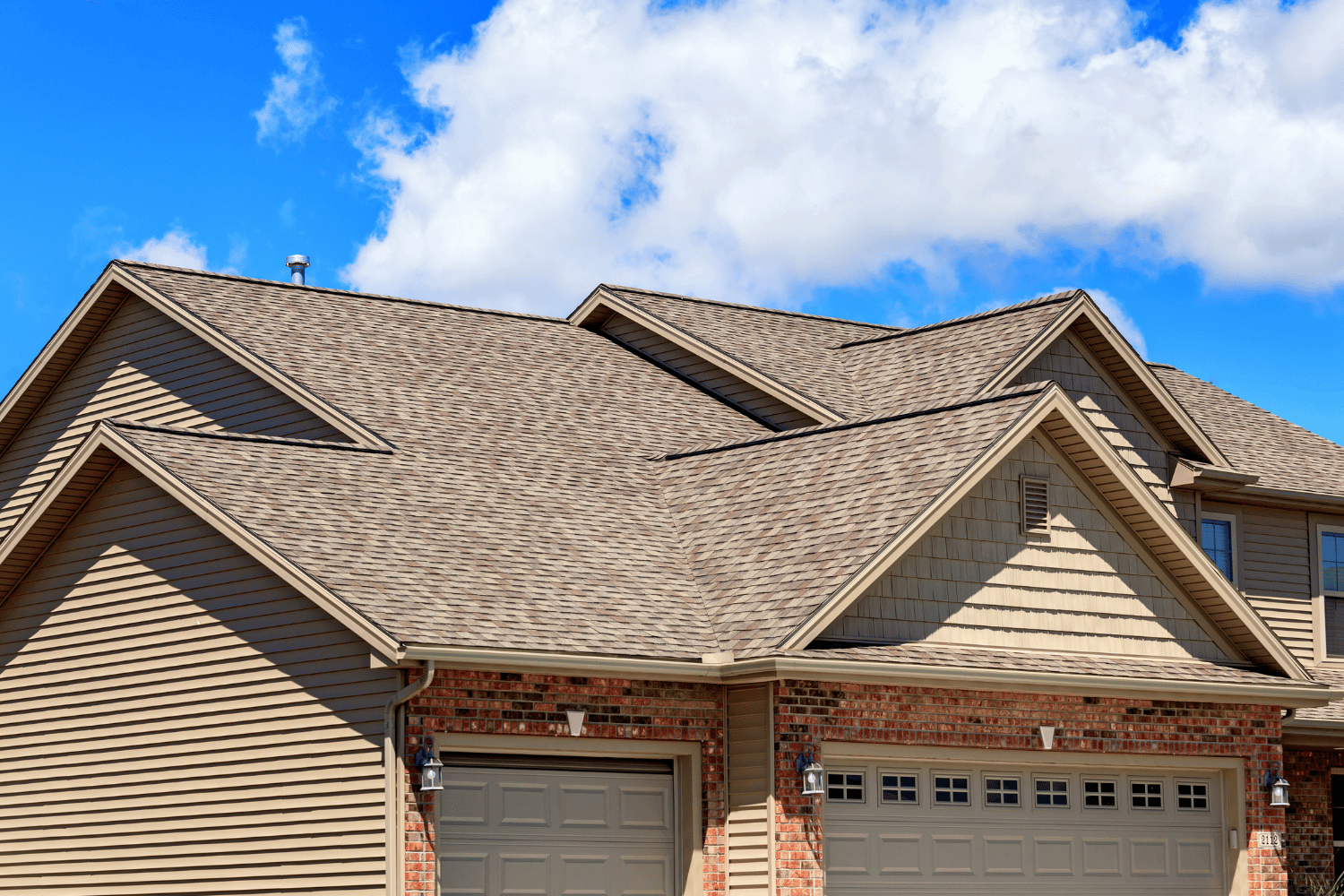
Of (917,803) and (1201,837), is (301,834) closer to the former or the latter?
(917,803)

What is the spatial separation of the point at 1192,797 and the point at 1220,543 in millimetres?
6090

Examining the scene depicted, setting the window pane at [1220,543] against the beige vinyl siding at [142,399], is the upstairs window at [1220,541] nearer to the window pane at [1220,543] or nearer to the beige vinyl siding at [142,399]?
the window pane at [1220,543]

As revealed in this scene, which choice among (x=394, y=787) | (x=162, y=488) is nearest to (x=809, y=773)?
Answer: (x=394, y=787)

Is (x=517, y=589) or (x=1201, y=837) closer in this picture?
(x=517, y=589)

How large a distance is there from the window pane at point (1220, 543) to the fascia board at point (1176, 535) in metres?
4.86

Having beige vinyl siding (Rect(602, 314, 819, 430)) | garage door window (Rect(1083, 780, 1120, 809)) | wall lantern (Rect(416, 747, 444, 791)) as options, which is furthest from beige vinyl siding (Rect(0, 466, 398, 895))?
beige vinyl siding (Rect(602, 314, 819, 430))

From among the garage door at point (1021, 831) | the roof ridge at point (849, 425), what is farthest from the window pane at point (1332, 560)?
the garage door at point (1021, 831)

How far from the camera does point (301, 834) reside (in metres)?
15.0

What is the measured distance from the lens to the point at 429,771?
1416 centimetres

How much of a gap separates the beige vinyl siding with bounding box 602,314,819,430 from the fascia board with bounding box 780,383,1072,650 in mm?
5521

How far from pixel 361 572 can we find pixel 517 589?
57.4 inches

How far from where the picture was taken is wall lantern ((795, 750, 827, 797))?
15406 millimetres

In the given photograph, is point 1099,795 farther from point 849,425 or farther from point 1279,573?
point 1279,573

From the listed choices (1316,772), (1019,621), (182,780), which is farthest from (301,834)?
(1316,772)
